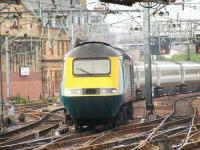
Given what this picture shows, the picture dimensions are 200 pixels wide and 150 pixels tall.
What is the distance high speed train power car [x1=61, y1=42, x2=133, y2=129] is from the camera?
61.2 ft

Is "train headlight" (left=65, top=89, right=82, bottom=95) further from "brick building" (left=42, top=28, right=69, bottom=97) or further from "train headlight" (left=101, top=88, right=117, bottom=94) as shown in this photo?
"brick building" (left=42, top=28, right=69, bottom=97)

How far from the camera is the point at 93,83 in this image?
18734 mm

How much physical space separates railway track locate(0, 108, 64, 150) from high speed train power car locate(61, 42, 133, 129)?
4.96 ft

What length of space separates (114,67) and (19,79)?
34063 mm

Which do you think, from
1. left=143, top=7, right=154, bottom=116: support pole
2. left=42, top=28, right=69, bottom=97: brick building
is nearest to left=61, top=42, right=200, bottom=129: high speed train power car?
left=143, top=7, right=154, bottom=116: support pole

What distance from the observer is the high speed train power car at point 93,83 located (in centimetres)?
1866

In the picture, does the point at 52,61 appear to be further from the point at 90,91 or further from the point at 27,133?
the point at 90,91

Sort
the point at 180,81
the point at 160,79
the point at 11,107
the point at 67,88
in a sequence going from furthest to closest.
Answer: the point at 180,81
the point at 160,79
the point at 11,107
the point at 67,88

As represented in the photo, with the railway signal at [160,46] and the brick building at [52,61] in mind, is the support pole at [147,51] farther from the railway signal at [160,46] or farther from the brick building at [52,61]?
the railway signal at [160,46]

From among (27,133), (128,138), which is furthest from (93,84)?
(27,133)

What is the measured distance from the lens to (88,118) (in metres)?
19.2

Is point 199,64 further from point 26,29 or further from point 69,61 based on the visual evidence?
point 69,61

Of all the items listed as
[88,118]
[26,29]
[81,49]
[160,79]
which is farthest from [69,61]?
[26,29]

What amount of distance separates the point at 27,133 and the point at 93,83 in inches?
162
